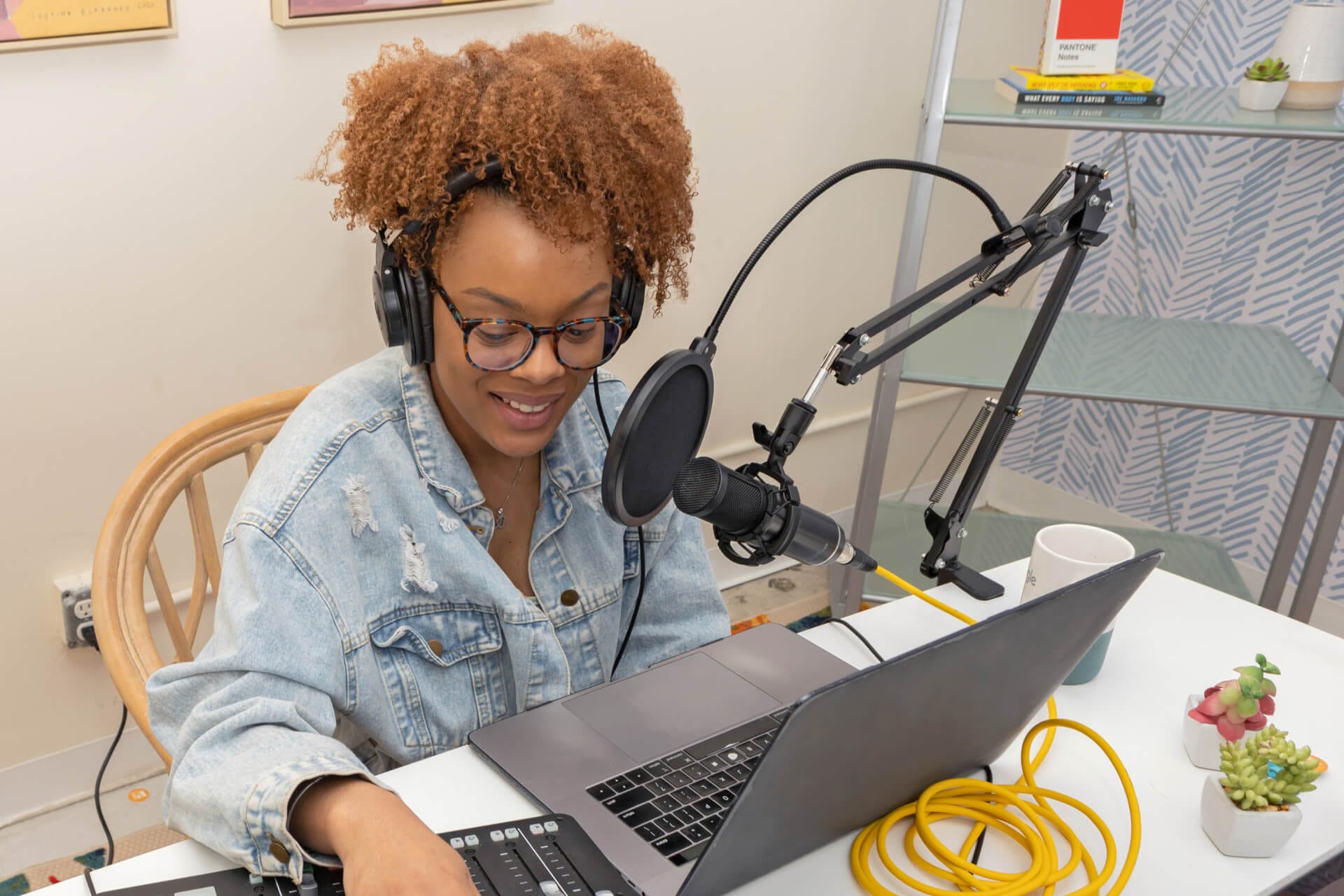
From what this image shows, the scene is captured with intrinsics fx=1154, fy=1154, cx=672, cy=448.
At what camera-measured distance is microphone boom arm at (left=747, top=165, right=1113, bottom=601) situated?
30.8 inches

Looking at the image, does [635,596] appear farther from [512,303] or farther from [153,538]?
[153,538]

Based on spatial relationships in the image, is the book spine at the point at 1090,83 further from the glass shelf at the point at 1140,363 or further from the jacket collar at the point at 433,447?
the jacket collar at the point at 433,447

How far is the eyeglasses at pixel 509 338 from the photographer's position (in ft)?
3.22

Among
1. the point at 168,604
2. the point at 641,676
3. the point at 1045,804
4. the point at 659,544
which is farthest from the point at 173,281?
the point at 1045,804

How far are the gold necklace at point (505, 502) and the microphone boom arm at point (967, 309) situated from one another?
405 mm

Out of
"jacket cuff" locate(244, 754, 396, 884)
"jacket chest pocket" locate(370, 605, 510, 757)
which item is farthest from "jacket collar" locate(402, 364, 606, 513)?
"jacket cuff" locate(244, 754, 396, 884)

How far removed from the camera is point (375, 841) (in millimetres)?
770

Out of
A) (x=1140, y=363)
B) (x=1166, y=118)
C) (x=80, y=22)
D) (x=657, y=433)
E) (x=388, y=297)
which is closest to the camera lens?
(x=657, y=433)

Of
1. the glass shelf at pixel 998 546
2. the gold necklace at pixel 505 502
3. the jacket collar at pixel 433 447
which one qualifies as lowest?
the glass shelf at pixel 998 546

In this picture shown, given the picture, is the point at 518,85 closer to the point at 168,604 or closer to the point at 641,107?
the point at 641,107

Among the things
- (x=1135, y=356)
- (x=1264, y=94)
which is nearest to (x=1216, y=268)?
(x=1135, y=356)

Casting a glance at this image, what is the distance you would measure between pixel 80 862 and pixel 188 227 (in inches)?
39.9

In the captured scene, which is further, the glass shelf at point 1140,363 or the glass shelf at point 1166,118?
the glass shelf at point 1140,363

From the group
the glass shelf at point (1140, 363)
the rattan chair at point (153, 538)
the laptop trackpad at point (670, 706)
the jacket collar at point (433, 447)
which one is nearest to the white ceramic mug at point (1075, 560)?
the laptop trackpad at point (670, 706)
